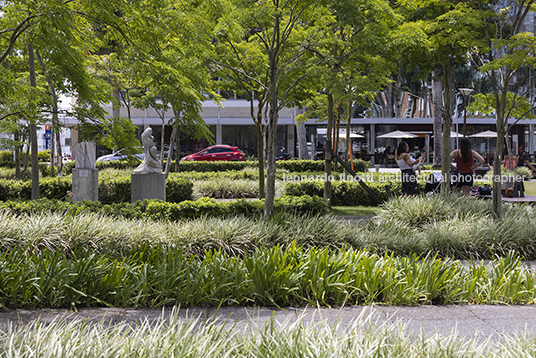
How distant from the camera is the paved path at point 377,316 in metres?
4.02

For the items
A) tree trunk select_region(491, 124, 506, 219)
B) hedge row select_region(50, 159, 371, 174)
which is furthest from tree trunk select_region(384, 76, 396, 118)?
tree trunk select_region(491, 124, 506, 219)

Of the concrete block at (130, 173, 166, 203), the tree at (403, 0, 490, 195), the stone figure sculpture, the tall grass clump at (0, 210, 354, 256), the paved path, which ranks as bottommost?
the paved path

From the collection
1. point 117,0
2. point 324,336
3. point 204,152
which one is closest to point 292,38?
point 117,0

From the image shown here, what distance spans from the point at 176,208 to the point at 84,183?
198 inches

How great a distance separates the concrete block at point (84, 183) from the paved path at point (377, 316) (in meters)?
8.48

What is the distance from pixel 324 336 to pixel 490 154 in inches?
1700

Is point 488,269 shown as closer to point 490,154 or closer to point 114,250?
point 114,250

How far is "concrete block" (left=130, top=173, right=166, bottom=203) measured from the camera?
11727mm

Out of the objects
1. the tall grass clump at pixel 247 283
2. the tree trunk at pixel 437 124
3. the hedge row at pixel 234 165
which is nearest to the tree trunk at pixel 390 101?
the tree trunk at pixel 437 124

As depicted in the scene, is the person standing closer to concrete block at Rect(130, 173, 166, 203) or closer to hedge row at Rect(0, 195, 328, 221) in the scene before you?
hedge row at Rect(0, 195, 328, 221)

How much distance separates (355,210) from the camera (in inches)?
494

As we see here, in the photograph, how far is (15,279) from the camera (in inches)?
176

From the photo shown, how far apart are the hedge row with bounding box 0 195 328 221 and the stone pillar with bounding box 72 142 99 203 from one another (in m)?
3.66

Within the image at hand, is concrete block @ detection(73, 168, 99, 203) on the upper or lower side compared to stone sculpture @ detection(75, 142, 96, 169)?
lower
